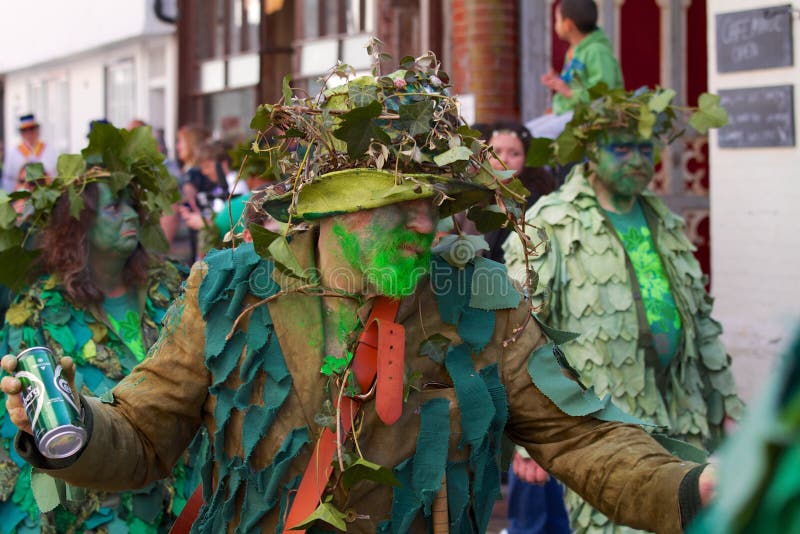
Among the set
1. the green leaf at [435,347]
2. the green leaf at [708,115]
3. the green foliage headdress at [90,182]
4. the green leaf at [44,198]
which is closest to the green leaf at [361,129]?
the green leaf at [435,347]

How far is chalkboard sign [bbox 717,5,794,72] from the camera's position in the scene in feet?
24.4

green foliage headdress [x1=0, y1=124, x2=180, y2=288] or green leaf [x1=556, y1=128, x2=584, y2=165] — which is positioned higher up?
green leaf [x1=556, y1=128, x2=584, y2=165]

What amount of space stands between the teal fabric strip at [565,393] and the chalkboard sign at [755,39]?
189 inches

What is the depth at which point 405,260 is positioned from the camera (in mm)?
3047

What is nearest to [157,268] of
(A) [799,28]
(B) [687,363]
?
(B) [687,363]

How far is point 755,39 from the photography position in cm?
759

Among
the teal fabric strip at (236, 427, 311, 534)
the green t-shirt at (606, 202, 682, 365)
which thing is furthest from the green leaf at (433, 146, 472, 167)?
the green t-shirt at (606, 202, 682, 365)

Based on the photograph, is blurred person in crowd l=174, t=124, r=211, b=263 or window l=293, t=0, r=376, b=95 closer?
blurred person in crowd l=174, t=124, r=211, b=263

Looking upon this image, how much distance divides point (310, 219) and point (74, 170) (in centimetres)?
245

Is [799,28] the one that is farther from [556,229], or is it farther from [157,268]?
[157,268]

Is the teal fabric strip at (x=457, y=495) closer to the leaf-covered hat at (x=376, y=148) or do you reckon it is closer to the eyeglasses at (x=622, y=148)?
the leaf-covered hat at (x=376, y=148)

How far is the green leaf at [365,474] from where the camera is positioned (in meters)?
2.93

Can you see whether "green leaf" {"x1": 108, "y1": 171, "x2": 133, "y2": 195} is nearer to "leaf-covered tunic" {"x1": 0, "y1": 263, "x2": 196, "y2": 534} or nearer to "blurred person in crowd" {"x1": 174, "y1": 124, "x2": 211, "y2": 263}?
"leaf-covered tunic" {"x1": 0, "y1": 263, "x2": 196, "y2": 534}

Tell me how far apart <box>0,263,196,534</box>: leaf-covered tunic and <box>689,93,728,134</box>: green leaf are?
2.50m
